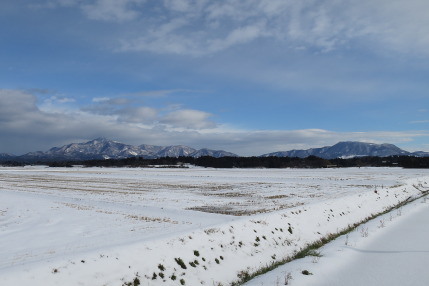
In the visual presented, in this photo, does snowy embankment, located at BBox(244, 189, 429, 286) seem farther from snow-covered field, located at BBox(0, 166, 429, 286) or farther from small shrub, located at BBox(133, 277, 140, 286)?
small shrub, located at BBox(133, 277, 140, 286)

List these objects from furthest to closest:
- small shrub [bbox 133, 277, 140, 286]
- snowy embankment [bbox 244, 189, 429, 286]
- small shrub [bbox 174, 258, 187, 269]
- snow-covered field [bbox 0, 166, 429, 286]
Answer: small shrub [bbox 174, 258, 187, 269], snowy embankment [bbox 244, 189, 429, 286], small shrub [bbox 133, 277, 140, 286], snow-covered field [bbox 0, 166, 429, 286]

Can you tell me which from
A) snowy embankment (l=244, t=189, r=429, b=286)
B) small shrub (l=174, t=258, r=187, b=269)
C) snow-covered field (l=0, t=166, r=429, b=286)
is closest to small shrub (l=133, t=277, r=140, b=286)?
snow-covered field (l=0, t=166, r=429, b=286)

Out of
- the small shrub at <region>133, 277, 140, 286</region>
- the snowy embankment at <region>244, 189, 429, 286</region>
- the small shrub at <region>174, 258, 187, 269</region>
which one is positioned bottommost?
the snowy embankment at <region>244, 189, 429, 286</region>

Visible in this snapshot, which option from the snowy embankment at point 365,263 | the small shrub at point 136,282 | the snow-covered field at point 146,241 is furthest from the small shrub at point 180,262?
the snowy embankment at point 365,263

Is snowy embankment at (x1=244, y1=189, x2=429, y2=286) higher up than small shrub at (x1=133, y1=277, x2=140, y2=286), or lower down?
lower down

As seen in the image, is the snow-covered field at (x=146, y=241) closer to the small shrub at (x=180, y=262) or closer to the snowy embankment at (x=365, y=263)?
the small shrub at (x=180, y=262)

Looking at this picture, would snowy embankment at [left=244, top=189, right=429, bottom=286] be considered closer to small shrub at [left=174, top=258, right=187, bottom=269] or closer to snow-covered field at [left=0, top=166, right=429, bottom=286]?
snow-covered field at [left=0, top=166, right=429, bottom=286]

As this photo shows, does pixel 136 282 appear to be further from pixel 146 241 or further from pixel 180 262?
pixel 146 241

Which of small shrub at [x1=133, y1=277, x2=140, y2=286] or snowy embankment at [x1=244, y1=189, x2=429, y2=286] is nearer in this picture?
small shrub at [x1=133, y1=277, x2=140, y2=286]

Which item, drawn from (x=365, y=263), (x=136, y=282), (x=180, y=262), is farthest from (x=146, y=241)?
(x=365, y=263)

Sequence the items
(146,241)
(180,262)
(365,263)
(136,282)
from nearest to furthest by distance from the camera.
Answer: (136,282), (180,262), (146,241), (365,263)

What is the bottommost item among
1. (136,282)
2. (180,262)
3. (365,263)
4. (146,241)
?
(365,263)

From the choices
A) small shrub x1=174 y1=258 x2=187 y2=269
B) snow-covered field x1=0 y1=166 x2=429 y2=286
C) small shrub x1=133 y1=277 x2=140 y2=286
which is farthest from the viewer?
small shrub x1=174 y1=258 x2=187 y2=269

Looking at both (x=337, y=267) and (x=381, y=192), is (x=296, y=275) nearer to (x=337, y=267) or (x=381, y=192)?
(x=337, y=267)
